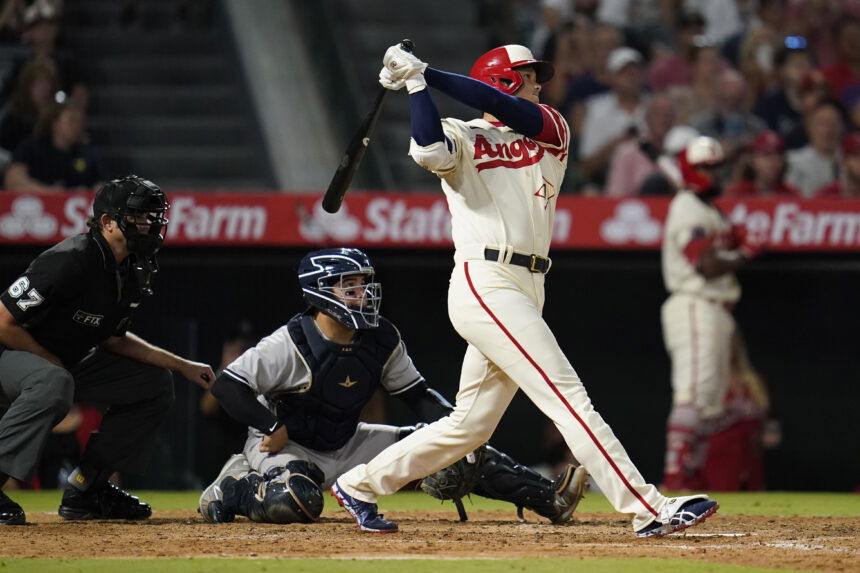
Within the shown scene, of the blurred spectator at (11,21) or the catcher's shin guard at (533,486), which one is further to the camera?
the blurred spectator at (11,21)

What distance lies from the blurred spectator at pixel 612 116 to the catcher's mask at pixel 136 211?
427cm

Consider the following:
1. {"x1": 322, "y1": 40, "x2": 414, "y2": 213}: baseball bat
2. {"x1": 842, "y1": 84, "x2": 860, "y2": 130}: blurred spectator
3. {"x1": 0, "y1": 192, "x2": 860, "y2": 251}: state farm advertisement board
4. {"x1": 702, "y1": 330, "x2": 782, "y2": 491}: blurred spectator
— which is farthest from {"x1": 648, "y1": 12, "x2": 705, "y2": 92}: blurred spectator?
{"x1": 322, "y1": 40, "x2": 414, "y2": 213}: baseball bat

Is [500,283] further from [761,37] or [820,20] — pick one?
[820,20]

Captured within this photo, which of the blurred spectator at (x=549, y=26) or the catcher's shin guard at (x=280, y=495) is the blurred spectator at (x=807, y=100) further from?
the catcher's shin guard at (x=280, y=495)

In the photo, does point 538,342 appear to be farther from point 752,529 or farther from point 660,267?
point 660,267

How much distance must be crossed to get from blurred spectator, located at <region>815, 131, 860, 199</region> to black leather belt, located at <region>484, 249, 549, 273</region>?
4265 millimetres

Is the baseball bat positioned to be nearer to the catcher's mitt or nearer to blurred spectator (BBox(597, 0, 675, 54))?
the catcher's mitt

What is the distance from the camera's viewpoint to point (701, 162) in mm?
7586

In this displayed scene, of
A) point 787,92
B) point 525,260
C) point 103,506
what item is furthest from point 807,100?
point 103,506

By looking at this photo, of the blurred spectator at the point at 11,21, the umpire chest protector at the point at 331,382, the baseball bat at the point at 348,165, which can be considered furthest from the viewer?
the blurred spectator at the point at 11,21

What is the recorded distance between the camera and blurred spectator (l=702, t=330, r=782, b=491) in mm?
8047

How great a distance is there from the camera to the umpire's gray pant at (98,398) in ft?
15.8

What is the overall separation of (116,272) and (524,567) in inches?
79.7

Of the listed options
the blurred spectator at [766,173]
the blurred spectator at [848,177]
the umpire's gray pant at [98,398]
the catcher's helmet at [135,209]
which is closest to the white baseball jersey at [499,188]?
the catcher's helmet at [135,209]
